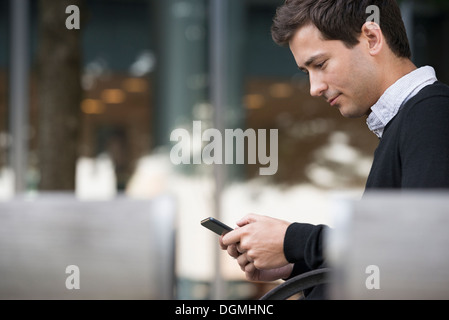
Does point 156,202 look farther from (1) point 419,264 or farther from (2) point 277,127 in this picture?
(2) point 277,127

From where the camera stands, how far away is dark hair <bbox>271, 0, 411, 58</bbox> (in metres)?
1.71

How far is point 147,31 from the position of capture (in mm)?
6289

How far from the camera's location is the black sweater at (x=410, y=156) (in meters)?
1.35

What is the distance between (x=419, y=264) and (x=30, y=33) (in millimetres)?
6124

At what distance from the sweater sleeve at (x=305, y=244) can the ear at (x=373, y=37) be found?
0.52 m

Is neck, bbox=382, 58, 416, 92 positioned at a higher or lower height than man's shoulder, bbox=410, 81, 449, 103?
higher

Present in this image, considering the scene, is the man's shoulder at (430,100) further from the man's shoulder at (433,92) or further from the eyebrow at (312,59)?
the eyebrow at (312,59)

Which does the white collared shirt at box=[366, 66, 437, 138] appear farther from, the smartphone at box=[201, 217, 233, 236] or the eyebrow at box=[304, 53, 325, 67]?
the smartphone at box=[201, 217, 233, 236]

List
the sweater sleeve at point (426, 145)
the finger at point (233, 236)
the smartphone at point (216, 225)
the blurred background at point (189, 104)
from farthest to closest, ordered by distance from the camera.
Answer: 1. the blurred background at point (189, 104)
2. the smartphone at point (216, 225)
3. the finger at point (233, 236)
4. the sweater sleeve at point (426, 145)

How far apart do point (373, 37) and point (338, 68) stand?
0.39 feet

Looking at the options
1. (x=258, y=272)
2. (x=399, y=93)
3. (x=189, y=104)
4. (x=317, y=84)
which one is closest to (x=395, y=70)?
(x=399, y=93)

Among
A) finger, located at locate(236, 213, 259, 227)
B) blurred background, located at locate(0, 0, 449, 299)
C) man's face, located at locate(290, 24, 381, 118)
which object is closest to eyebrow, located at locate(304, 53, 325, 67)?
man's face, located at locate(290, 24, 381, 118)

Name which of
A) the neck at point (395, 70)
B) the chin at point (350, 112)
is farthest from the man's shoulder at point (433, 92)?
the chin at point (350, 112)

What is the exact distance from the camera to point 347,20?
67.4 inches
